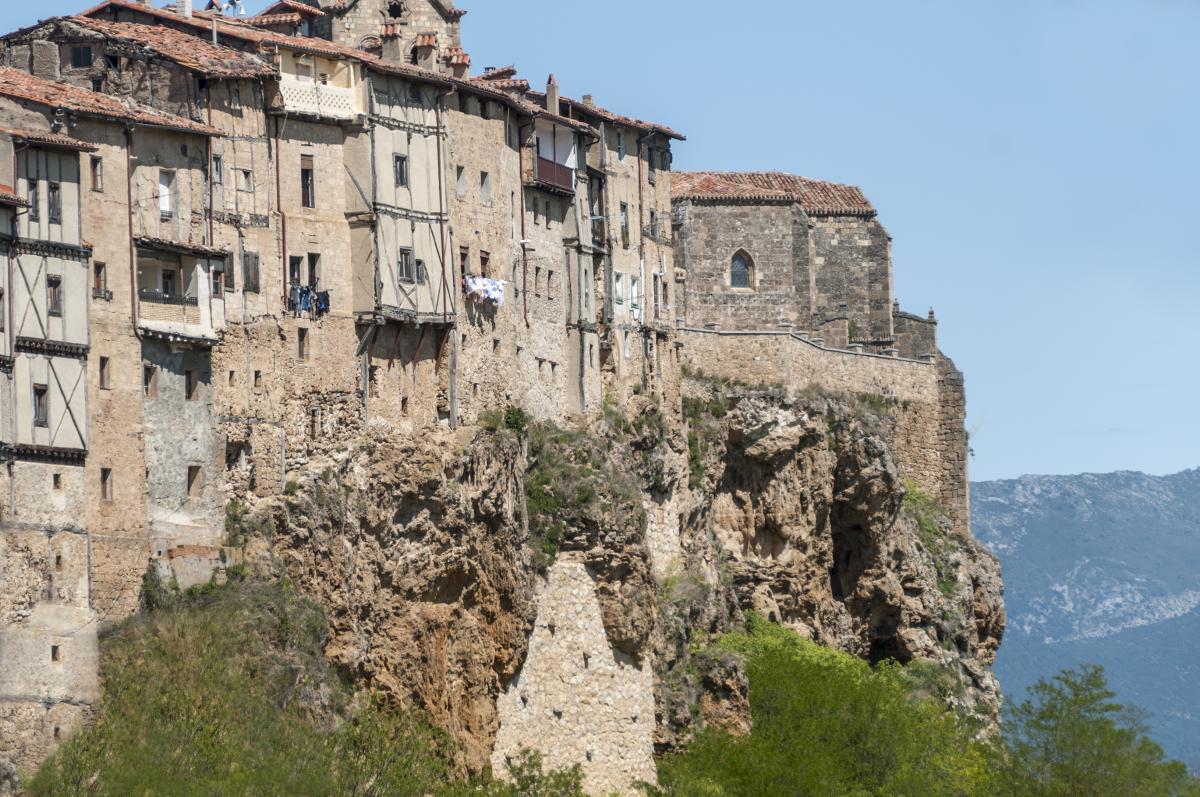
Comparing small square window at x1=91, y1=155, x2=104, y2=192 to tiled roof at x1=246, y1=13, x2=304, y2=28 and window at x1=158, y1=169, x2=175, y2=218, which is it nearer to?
window at x1=158, y1=169, x2=175, y2=218

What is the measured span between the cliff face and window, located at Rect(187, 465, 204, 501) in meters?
2.03

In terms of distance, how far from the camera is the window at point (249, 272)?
82.1 meters

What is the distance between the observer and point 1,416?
238 feet

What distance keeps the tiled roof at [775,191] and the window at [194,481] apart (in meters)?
41.7

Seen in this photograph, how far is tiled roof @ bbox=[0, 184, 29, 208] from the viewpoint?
240 ft

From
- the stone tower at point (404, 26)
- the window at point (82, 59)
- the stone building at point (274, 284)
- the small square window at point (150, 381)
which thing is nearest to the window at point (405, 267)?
the stone building at point (274, 284)

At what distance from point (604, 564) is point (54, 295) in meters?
24.9

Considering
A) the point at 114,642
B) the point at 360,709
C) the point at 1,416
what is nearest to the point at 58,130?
the point at 1,416

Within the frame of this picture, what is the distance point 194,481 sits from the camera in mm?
79312

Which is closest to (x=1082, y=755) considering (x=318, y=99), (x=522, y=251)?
(x=522, y=251)

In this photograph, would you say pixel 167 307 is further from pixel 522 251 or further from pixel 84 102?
pixel 522 251

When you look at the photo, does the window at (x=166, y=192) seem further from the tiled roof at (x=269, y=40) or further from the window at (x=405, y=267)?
the window at (x=405, y=267)

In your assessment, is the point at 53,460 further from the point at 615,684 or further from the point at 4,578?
the point at 615,684

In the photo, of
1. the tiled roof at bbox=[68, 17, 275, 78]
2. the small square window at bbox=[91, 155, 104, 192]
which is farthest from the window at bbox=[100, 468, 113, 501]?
the tiled roof at bbox=[68, 17, 275, 78]
